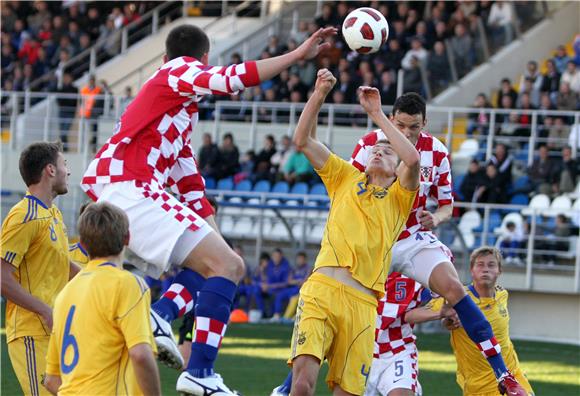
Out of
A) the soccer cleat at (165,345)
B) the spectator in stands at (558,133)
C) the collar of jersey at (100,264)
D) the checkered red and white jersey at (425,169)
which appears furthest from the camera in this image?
the spectator in stands at (558,133)

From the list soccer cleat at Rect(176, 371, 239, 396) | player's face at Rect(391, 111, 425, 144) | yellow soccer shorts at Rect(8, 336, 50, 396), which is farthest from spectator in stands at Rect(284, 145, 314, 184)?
soccer cleat at Rect(176, 371, 239, 396)

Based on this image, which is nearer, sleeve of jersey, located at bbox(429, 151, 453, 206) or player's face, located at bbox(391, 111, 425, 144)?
player's face, located at bbox(391, 111, 425, 144)

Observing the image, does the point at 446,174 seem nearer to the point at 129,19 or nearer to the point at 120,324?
the point at 120,324

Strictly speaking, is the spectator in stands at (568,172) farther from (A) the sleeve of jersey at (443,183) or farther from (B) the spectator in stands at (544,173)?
(A) the sleeve of jersey at (443,183)

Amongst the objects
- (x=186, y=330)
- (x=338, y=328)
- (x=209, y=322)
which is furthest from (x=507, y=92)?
(x=209, y=322)

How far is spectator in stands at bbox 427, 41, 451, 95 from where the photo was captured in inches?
947

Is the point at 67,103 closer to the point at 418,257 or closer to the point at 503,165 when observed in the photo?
the point at 503,165

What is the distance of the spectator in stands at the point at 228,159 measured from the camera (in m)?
23.5

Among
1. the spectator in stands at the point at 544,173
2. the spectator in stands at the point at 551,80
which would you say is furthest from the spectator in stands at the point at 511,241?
the spectator in stands at the point at 551,80

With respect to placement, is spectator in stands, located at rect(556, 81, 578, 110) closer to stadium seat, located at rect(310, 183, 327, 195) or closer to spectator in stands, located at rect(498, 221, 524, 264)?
spectator in stands, located at rect(498, 221, 524, 264)

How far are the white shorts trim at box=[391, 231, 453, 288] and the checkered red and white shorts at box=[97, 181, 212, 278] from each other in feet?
6.76

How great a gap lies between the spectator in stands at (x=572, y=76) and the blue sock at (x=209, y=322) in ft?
55.0

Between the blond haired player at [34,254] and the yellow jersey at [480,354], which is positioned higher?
the blond haired player at [34,254]

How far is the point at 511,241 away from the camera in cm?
2069
